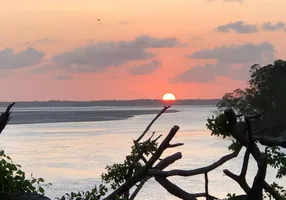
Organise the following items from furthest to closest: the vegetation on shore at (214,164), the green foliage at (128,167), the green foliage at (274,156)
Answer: the green foliage at (128,167), the green foliage at (274,156), the vegetation on shore at (214,164)

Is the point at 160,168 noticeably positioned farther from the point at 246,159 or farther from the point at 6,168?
the point at 6,168

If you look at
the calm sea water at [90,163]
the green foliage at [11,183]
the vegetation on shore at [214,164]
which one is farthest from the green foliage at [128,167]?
the calm sea water at [90,163]

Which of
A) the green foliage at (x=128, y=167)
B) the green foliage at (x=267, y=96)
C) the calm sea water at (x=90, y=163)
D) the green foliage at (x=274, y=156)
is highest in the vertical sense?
the green foliage at (x=267, y=96)

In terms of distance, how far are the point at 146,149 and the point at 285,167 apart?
191 centimetres

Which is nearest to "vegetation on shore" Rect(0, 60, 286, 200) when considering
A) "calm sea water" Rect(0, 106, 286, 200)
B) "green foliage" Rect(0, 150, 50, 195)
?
"green foliage" Rect(0, 150, 50, 195)

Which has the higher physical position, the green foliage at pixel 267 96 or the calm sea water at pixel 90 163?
the green foliage at pixel 267 96

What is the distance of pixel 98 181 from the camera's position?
3152 cm

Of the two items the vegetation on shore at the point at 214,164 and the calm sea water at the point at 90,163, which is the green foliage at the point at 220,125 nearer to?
the vegetation on shore at the point at 214,164

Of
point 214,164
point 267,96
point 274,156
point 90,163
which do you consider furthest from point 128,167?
point 267,96

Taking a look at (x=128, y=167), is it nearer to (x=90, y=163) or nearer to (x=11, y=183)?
(x=11, y=183)

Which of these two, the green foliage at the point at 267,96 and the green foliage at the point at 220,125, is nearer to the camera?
the green foliage at the point at 220,125

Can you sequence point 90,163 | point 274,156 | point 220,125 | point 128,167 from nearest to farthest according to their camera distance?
1. point 220,125
2. point 274,156
3. point 128,167
4. point 90,163

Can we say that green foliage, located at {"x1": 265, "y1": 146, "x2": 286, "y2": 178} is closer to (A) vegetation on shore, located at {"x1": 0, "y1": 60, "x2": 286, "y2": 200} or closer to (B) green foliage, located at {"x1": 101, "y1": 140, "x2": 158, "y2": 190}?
(A) vegetation on shore, located at {"x1": 0, "y1": 60, "x2": 286, "y2": 200}

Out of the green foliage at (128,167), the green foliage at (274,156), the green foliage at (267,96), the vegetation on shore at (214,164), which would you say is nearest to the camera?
the vegetation on shore at (214,164)
